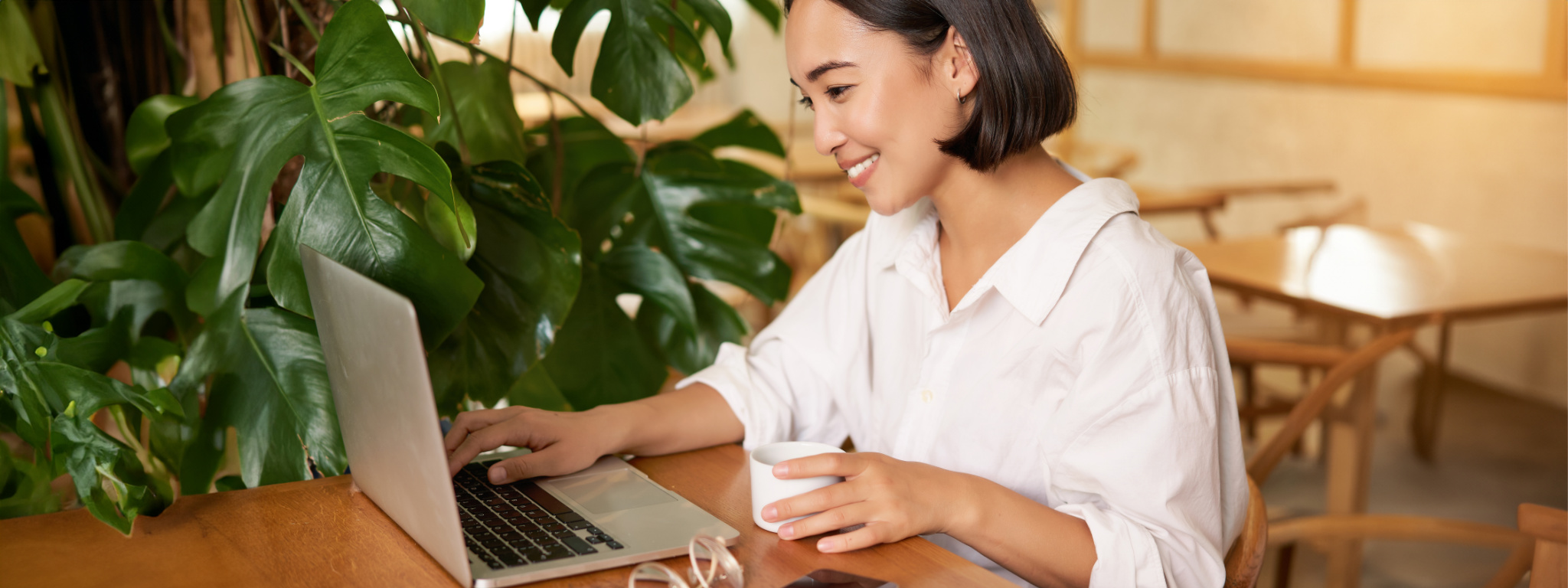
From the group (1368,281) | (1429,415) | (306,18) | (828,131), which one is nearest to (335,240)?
(306,18)

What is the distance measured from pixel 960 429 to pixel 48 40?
120 cm

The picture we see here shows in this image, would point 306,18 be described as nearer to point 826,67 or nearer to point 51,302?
point 51,302

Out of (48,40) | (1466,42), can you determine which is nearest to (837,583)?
(48,40)

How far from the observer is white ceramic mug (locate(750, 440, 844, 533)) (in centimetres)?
95

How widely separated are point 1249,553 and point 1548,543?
9.2 inches

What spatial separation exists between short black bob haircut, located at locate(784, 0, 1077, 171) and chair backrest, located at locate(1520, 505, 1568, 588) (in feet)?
1.75

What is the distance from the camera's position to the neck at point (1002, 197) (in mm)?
1194

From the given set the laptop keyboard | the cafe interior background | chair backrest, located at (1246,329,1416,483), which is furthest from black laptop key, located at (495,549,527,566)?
the cafe interior background

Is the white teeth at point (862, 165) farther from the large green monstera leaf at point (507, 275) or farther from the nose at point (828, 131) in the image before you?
Answer: the large green monstera leaf at point (507, 275)

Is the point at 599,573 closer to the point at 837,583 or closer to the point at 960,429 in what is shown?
the point at 837,583

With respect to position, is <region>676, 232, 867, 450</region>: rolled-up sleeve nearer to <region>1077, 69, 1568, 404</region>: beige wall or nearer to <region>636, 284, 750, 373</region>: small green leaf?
<region>636, 284, 750, 373</region>: small green leaf

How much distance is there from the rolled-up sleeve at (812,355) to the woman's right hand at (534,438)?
175 millimetres

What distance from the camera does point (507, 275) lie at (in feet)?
4.18

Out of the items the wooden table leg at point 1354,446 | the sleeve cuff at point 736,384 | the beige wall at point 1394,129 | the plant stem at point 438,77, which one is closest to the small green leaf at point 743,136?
the plant stem at point 438,77
